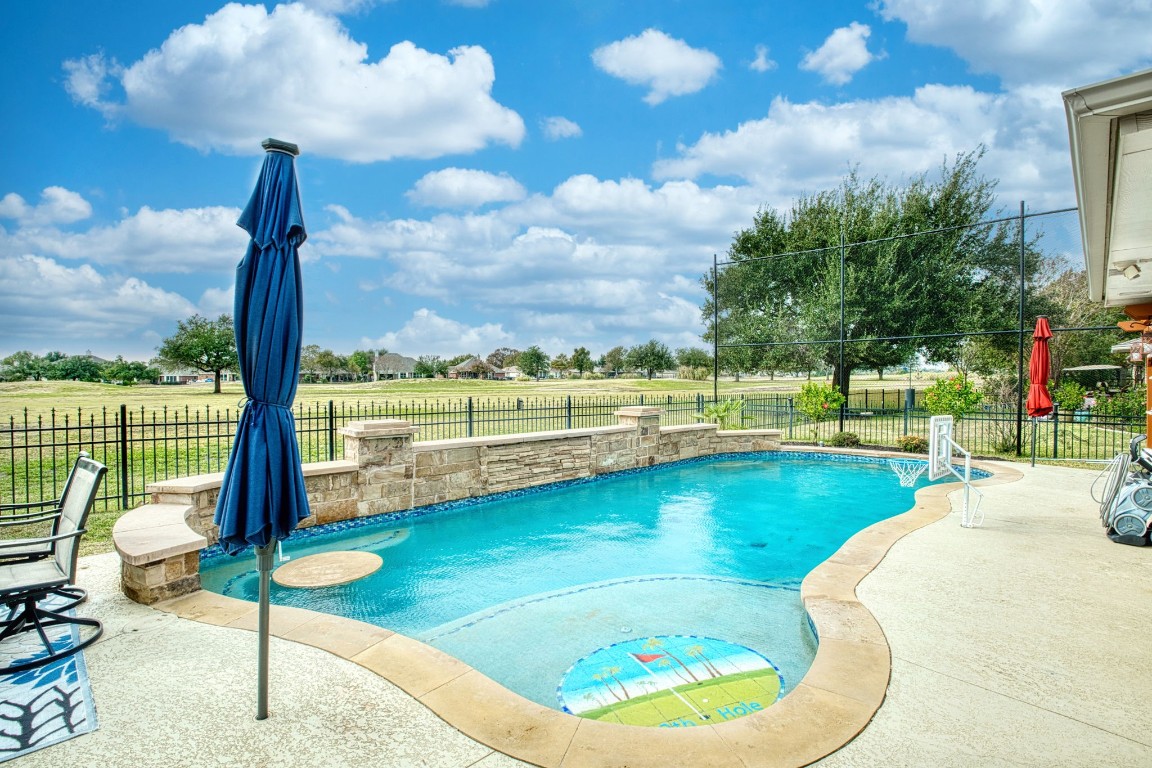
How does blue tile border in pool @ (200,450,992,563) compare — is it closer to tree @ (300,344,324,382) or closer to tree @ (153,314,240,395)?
tree @ (153,314,240,395)

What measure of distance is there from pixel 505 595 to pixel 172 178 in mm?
21233

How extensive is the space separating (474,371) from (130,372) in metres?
42.3

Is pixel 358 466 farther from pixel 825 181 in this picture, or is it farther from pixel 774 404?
pixel 825 181

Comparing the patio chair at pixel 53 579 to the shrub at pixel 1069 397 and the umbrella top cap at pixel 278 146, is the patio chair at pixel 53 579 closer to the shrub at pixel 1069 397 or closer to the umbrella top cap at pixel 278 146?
the umbrella top cap at pixel 278 146

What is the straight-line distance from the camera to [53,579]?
3109mm

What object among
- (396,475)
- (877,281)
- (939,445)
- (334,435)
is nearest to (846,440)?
(939,445)

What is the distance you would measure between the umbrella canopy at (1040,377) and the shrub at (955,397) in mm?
2653

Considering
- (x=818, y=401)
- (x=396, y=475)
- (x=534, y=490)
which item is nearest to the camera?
(x=396, y=475)

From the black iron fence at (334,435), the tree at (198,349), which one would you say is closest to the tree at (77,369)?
the tree at (198,349)

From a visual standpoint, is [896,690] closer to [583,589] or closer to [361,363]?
[583,589]

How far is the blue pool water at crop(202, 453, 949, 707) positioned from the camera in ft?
13.1

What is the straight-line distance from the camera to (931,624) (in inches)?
137

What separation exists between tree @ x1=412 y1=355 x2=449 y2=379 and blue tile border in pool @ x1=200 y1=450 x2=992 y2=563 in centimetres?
7480

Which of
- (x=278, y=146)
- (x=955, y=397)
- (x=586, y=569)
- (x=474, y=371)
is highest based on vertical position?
(x=278, y=146)
